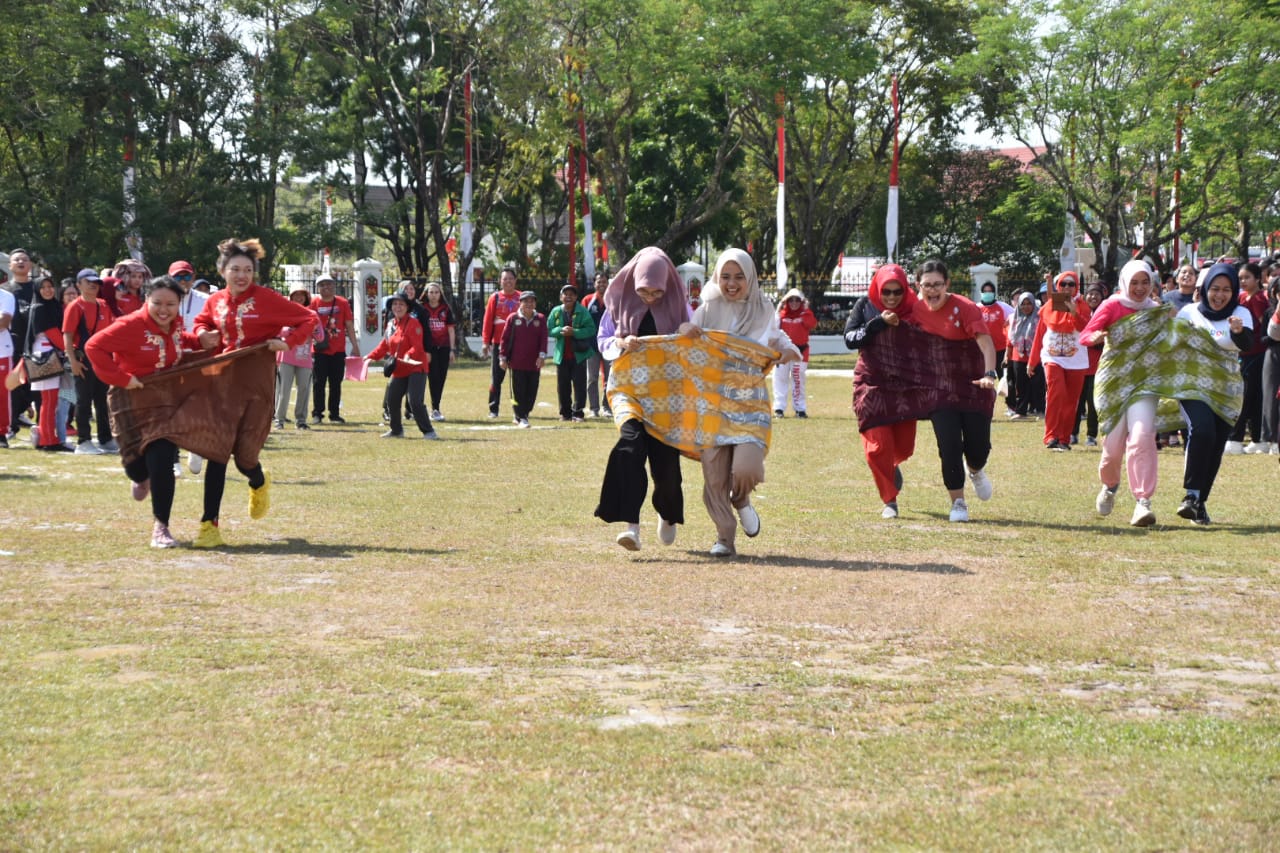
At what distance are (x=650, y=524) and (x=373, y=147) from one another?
36940 mm

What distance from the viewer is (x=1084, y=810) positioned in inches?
174

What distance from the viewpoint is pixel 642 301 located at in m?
9.27

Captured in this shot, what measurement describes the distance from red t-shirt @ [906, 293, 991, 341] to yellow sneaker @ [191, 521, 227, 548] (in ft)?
15.4

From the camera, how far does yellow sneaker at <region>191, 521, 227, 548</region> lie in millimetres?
9414

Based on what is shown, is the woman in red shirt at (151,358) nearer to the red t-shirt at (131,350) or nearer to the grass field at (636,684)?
the red t-shirt at (131,350)

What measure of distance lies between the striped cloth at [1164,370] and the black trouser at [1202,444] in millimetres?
56

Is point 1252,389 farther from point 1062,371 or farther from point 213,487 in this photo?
point 213,487

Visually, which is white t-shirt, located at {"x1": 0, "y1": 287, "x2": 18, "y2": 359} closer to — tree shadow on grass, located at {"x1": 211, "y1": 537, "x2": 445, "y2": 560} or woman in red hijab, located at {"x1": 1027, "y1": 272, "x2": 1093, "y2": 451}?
tree shadow on grass, located at {"x1": 211, "y1": 537, "x2": 445, "y2": 560}

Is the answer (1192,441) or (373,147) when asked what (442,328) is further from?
(373,147)

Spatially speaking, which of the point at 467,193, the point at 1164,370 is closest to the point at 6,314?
the point at 1164,370

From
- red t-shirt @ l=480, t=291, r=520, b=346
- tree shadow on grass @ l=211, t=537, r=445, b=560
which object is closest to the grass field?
tree shadow on grass @ l=211, t=537, r=445, b=560

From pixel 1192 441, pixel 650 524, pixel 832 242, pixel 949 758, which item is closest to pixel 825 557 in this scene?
pixel 650 524

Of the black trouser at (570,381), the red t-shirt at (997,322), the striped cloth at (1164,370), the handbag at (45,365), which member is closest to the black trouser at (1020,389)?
the red t-shirt at (997,322)

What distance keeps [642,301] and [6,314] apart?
24.8 ft
